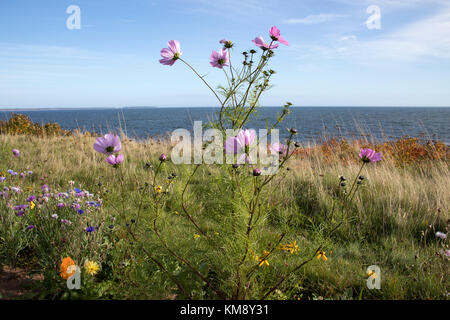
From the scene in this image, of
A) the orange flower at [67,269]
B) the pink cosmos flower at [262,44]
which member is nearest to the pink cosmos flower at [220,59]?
the pink cosmos flower at [262,44]

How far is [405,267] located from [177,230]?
6.46 feet

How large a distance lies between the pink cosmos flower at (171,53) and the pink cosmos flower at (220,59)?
213 millimetres

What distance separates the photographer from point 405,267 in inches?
95.2

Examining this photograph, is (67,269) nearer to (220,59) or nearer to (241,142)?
(241,142)

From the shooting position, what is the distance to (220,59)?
1.88 metres

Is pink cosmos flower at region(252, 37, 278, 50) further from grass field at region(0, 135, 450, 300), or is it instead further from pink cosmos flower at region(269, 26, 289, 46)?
grass field at region(0, 135, 450, 300)

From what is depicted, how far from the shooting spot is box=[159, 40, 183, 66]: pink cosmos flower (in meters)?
1.79

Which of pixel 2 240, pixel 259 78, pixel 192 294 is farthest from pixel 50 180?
pixel 259 78

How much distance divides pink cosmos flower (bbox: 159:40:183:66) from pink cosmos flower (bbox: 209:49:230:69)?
0.70 ft

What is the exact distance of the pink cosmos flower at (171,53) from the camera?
1.79 m

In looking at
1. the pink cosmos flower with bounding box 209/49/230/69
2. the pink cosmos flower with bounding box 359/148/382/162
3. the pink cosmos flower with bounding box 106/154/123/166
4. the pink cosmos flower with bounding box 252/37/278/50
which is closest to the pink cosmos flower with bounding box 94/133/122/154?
the pink cosmos flower with bounding box 106/154/123/166

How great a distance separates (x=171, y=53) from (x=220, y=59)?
311 mm

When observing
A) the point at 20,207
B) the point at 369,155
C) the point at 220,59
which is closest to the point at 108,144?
the point at 220,59
